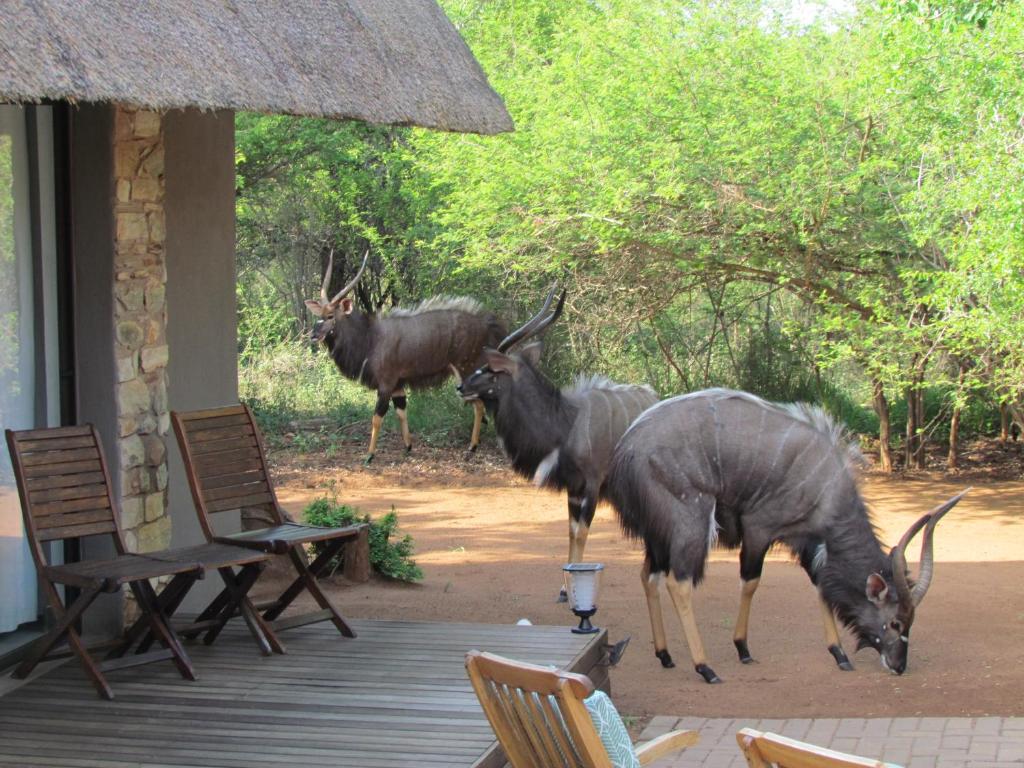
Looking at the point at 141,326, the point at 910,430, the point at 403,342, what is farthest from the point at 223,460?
the point at 910,430

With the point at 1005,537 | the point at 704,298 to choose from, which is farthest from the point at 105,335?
the point at 704,298

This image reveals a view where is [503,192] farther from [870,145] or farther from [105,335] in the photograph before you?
[105,335]

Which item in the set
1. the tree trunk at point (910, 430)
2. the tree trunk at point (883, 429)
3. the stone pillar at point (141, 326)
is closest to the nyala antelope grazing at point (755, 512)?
the stone pillar at point (141, 326)

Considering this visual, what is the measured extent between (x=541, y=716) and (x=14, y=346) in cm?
344

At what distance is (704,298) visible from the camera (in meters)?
17.1

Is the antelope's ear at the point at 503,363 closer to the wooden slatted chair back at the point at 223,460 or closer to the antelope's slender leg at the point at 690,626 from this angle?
the antelope's slender leg at the point at 690,626

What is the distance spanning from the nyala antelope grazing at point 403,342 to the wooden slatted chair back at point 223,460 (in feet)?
26.1

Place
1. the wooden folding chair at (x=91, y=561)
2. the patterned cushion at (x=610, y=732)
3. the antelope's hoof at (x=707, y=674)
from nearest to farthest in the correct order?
the patterned cushion at (x=610, y=732), the wooden folding chair at (x=91, y=561), the antelope's hoof at (x=707, y=674)

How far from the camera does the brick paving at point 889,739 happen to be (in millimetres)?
5664

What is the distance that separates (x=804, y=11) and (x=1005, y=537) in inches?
201

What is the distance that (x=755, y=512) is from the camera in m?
7.34

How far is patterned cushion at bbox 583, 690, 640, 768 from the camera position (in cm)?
376

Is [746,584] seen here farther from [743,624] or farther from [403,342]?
[403,342]

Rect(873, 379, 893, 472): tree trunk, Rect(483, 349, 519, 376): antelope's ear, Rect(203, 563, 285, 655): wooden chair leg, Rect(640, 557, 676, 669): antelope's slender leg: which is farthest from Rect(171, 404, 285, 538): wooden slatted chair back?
Rect(873, 379, 893, 472): tree trunk
